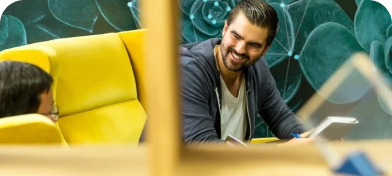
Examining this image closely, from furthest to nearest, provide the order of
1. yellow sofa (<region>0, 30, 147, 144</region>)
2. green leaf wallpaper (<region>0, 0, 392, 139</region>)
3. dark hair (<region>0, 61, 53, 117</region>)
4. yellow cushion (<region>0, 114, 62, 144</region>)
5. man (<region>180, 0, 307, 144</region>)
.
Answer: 1. green leaf wallpaper (<region>0, 0, 392, 139</region>)
2. yellow sofa (<region>0, 30, 147, 144</region>)
3. man (<region>180, 0, 307, 144</region>)
4. dark hair (<region>0, 61, 53, 117</region>)
5. yellow cushion (<region>0, 114, 62, 144</region>)

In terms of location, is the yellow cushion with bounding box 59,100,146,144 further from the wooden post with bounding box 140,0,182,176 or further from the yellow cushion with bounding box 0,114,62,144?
the wooden post with bounding box 140,0,182,176

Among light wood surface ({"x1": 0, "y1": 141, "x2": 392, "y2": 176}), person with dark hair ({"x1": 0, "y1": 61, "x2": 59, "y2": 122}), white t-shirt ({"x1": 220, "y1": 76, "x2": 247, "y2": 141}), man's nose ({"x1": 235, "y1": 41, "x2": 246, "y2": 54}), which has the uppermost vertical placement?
light wood surface ({"x1": 0, "y1": 141, "x2": 392, "y2": 176})

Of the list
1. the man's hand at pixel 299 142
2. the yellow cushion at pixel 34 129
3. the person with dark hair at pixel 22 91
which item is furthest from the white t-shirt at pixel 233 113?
the yellow cushion at pixel 34 129

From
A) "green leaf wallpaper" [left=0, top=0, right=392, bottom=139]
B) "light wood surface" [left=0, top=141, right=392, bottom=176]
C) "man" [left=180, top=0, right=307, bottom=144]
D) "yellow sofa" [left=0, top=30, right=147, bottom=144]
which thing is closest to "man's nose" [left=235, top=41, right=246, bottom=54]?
"man" [left=180, top=0, right=307, bottom=144]

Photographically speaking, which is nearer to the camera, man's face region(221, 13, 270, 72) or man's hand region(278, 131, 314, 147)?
man's hand region(278, 131, 314, 147)

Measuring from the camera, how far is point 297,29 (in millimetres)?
1551

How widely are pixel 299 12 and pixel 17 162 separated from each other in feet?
4.82

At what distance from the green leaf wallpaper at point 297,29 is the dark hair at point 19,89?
2.43ft

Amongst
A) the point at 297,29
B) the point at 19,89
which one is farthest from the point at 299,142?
the point at 297,29

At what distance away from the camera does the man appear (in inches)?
37.7

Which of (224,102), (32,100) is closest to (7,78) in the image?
(32,100)

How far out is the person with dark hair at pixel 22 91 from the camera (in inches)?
24.2

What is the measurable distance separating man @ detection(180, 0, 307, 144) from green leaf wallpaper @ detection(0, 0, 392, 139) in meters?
0.43

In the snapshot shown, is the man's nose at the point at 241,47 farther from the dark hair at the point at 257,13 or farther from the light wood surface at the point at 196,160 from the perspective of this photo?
the light wood surface at the point at 196,160
